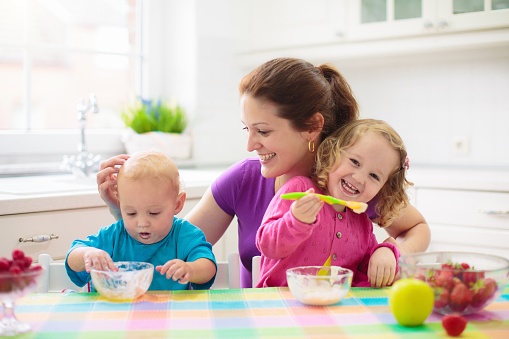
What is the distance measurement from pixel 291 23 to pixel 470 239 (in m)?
1.42

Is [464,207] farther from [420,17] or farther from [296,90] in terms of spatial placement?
[296,90]

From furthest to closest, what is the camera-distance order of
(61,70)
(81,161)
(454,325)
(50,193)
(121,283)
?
1. (61,70)
2. (81,161)
3. (50,193)
4. (121,283)
5. (454,325)

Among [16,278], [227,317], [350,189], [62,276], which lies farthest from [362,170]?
[16,278]

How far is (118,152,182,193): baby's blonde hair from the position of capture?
1.53m

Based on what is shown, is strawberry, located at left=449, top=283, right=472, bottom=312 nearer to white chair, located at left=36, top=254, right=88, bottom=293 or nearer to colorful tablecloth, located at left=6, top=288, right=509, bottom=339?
colorful tablecloth, located at left=6, top=288, right=509, bottom=339

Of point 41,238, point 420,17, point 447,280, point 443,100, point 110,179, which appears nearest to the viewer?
point 447,280

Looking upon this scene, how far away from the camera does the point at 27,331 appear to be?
1103 mm

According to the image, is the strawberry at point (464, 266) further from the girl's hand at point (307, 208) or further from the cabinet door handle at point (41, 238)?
the cabinet door handle at point (41, 238)

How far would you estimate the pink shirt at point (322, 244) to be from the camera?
4.96 ft

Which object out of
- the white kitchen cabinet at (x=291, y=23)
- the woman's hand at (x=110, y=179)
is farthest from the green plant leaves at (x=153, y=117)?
the woman's hand at (x=110, y=179)

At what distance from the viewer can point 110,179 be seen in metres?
1.69

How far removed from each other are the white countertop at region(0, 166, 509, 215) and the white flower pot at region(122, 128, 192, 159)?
14cm

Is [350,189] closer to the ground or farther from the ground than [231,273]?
farther from the ground

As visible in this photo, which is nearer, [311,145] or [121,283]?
[121,283]
